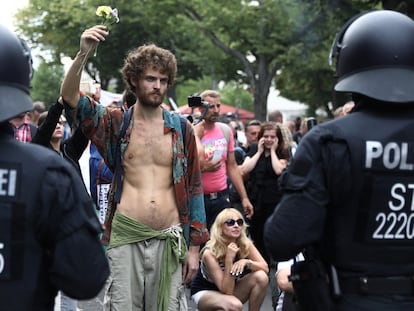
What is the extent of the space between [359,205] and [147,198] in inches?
76.3

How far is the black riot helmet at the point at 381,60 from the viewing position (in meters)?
3.45

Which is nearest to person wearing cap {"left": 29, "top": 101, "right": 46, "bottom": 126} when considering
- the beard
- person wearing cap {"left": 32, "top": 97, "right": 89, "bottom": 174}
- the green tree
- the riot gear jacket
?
person wearing cap {"left": 32, "top": 97, "right": 89, "bottom": 174}

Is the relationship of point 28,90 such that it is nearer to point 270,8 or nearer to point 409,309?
point 409,309

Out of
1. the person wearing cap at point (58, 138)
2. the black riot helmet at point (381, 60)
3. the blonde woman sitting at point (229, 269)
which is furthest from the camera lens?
the blonde woman sitting at point (229, 269)

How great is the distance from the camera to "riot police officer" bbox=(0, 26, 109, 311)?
118 inches

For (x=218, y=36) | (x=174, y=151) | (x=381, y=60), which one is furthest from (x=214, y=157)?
(x=218, y=36)

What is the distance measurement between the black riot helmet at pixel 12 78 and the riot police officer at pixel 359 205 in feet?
3.61

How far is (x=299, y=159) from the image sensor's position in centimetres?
340

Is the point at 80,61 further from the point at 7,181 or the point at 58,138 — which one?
the point at 58,138

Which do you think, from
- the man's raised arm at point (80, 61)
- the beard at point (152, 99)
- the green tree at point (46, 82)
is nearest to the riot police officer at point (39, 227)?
the man's raised arm at point (80, 61)

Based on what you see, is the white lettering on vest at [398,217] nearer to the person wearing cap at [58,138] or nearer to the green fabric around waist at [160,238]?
the green fabric around waist at [160,238]

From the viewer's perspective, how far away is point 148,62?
5.21m

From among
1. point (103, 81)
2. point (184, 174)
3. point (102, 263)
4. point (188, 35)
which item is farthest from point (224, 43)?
point (102, 263)

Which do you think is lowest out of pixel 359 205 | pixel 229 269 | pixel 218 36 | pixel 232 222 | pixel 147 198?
pixel 229 269
